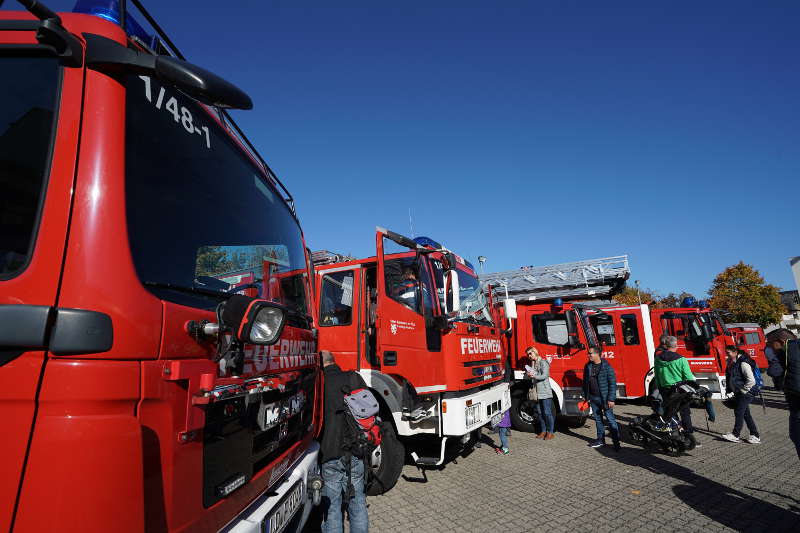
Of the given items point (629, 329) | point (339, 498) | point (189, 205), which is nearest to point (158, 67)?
point (189, 205)

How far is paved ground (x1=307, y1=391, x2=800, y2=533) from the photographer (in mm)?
4195

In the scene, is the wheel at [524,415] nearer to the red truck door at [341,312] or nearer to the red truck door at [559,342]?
the red truck door at [559,342]

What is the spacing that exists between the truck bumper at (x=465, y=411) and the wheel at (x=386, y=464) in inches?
26.9

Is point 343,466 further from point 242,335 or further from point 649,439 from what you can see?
point 649,439

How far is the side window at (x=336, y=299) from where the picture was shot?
18.3 feet

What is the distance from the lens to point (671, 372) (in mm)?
6777

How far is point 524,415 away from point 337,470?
6218 millimetres

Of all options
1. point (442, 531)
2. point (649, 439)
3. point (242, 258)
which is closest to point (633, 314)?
point (649, 439)

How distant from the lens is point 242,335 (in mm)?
1597

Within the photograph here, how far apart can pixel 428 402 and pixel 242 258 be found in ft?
11.2

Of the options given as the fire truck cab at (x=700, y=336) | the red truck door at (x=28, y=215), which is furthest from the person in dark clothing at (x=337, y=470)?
the fire truck cab at (x=700, y=336)

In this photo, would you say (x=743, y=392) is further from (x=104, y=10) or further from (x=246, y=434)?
(x=104, y=10)

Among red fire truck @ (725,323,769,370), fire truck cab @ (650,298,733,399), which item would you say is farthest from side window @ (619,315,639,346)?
red fire truck @ (725,323,769,370)

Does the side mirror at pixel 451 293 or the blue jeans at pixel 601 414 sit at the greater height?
the side mirror at pixel 451 293
